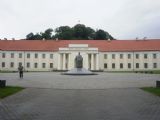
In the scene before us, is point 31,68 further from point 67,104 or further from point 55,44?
point 67,104

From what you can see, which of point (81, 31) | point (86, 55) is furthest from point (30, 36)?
point (86, 55)

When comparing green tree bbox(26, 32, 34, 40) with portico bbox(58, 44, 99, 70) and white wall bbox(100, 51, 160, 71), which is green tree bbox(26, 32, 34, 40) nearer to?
portico bbox(58, 44, 99, 70)

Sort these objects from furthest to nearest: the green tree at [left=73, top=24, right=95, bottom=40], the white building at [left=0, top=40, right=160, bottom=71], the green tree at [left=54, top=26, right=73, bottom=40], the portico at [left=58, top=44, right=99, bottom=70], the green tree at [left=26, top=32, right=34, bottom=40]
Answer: the green tree at [left=26, top=32, right=34, bottom=40] → the green tree at [left=73, top=24, right=95, bottom=40] → the green tree at [left=54, top=26, right=73, bottom=40] → the portico at [left=58, top=44, right=99, bottom=70] → the white building at [left=0, top=40, right=160, bottom=71]

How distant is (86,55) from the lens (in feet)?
262

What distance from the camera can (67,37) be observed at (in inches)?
3821

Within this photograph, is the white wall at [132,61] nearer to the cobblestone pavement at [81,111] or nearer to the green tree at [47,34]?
the green tree at [47,34]

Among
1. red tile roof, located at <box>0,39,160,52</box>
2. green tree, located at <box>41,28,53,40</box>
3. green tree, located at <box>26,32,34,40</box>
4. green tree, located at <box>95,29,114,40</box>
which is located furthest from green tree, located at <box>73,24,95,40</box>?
red tile roof, located at <box>0,39,160,52</box>

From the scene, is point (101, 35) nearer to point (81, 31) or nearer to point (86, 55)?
point (81, 31)

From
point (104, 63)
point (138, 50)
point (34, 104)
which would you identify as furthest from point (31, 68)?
point (34, 104)

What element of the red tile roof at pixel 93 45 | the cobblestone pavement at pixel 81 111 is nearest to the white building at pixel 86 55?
the red tile roof at pixel 93 45

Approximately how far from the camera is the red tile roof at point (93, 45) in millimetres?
78938

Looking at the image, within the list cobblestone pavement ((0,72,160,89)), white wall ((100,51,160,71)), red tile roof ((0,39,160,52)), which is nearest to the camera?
cobblestone pavement ((0,72,160,89))

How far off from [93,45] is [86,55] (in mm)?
3697

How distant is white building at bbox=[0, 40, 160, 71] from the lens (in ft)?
258
